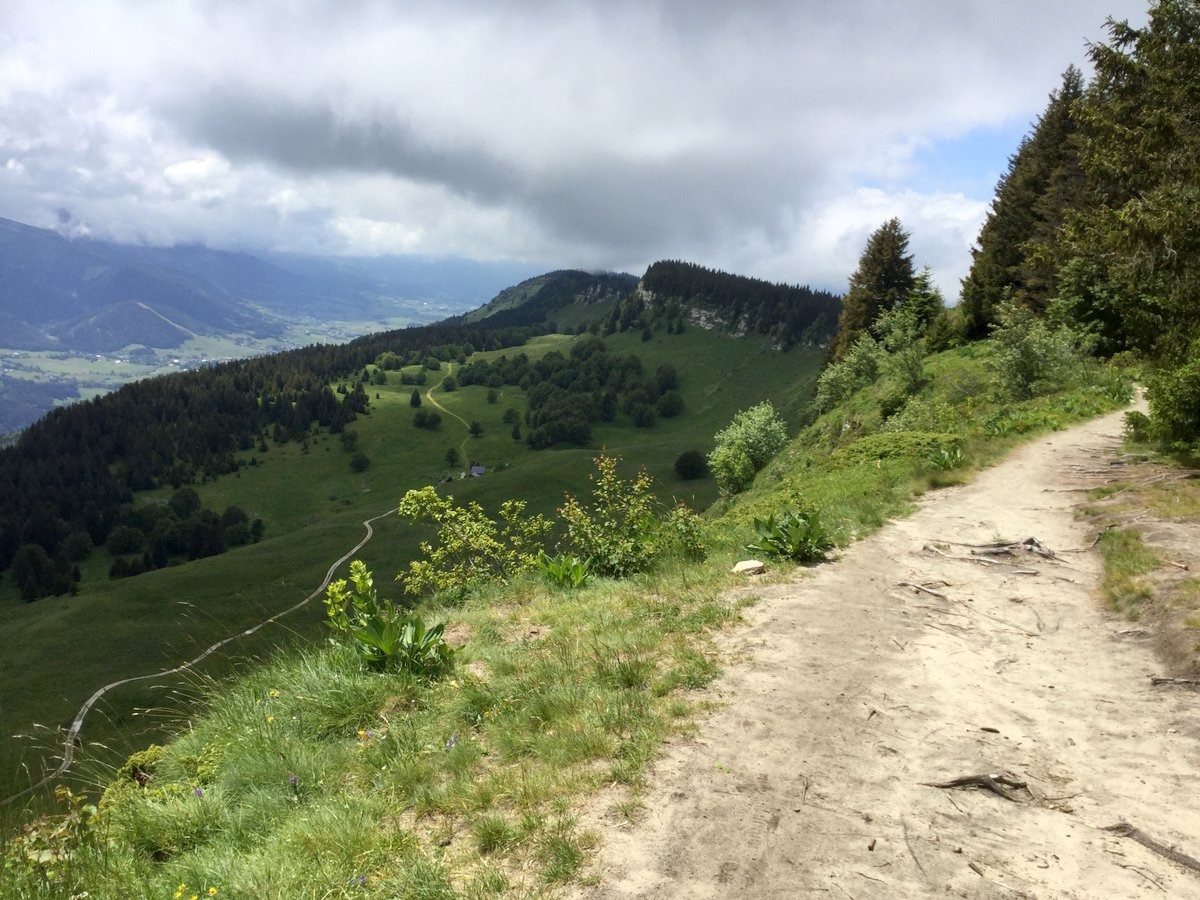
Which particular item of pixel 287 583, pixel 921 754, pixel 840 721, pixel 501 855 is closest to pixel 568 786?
pixel 501 855

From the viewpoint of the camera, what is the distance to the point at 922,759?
6.12 metres

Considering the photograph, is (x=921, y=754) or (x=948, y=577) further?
(x=948, y=577)

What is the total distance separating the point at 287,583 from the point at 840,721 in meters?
108

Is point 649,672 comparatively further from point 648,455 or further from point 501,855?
point 648,455

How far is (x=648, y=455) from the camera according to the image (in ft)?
551

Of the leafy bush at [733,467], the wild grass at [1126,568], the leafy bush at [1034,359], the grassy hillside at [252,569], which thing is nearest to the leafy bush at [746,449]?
the leafy bush at [733,467]

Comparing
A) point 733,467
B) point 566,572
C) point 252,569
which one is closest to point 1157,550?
point 566,572

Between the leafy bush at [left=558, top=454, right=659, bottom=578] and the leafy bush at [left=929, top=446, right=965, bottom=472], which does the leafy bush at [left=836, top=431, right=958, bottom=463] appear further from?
the leafy bush at [left=558, top=454, right=659, bottom=578]

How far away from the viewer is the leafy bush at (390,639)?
316 inches

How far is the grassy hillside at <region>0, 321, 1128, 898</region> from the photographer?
4.76 meters

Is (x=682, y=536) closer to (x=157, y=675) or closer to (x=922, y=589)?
(x=922, y=589)

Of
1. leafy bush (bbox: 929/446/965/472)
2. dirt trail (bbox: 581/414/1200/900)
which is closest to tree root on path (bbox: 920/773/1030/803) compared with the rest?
dirt trail (bbox: 581/414/1200/900)

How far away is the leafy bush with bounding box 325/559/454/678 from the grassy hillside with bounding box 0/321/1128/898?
216 mm

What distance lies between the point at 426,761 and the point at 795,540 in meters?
8.34
